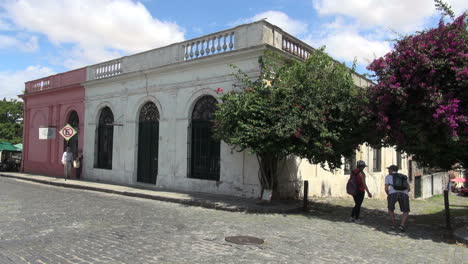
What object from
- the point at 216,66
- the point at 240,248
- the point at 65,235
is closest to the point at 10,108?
the point at 216,66

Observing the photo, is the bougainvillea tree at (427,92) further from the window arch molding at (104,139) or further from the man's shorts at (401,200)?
the window arch molding at (104,139)

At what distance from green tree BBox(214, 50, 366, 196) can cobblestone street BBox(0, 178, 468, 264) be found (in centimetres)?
189

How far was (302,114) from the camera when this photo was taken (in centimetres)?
977

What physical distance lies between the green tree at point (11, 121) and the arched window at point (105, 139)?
22.9 metres

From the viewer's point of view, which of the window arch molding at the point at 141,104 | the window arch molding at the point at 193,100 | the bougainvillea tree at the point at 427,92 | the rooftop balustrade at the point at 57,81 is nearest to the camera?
the bougainvillea tree at the point at 427,92

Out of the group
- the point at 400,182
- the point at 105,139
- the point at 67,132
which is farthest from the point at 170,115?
the point at 400,182

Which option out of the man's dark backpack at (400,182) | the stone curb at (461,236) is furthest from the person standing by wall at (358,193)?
the stone curb at (461,236)

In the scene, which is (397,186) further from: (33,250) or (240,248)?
(33,250)

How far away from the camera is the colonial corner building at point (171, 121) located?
12.9 m

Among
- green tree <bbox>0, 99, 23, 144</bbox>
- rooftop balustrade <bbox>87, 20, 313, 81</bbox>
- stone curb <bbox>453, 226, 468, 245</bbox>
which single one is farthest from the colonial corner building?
green tree <bbox>0, 99, 23, 144</bbox>

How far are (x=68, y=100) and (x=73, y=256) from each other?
17026 mm

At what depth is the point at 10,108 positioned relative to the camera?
1510 inches

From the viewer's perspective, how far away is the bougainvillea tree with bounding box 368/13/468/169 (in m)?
7.68

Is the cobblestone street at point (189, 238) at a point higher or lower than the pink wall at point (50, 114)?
lower
